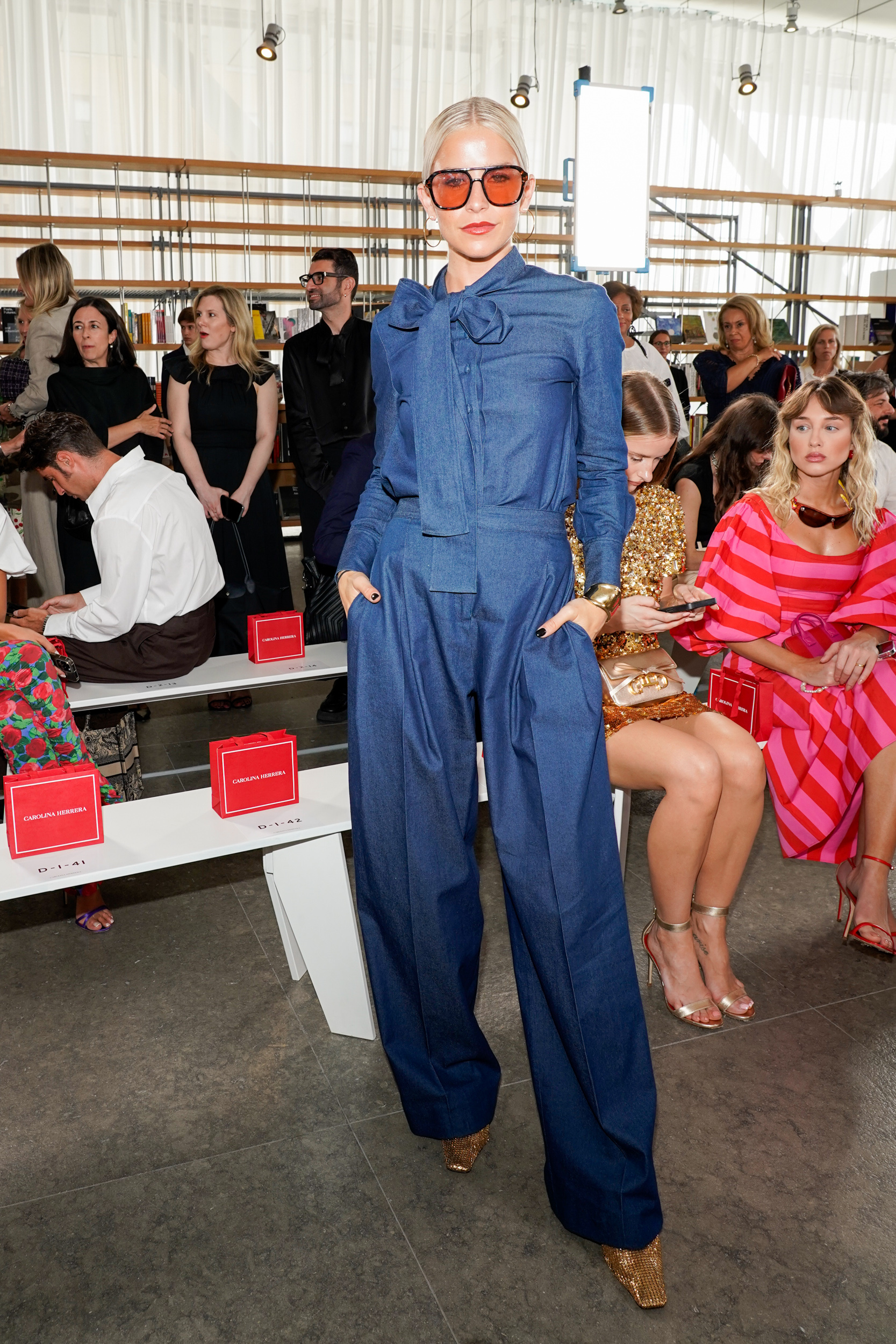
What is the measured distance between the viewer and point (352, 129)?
967 centimetres

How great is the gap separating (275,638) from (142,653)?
0.42 metres

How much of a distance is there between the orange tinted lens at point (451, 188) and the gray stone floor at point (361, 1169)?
148cm

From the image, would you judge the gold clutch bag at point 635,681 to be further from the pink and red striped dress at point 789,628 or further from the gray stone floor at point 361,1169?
the gray stone floor at point 361,1169

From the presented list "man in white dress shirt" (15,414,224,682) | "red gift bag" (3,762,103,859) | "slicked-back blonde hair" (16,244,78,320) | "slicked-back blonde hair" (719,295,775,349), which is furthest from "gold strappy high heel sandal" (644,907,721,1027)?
Result: "slicked-back blonde hair" (16,244,78,320)

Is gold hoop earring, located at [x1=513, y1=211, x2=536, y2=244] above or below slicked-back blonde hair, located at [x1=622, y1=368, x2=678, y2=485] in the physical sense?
above

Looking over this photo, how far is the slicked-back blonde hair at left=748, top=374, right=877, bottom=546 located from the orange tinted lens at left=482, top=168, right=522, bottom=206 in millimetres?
1394

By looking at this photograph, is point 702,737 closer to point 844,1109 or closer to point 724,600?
point 724,600

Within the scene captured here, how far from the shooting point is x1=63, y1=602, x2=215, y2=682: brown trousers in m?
2.96

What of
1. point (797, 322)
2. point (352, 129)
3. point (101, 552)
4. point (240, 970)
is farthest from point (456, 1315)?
point (797, 322)

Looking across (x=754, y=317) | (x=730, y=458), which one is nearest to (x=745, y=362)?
(x=754, y=317)

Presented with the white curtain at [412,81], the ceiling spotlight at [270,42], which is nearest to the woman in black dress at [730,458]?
the ceiling spotlight at [270,42]

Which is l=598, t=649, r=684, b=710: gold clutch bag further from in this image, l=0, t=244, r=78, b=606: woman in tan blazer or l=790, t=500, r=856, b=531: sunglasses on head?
l=0, t=244, r=78, b=606: woman in tan blazer

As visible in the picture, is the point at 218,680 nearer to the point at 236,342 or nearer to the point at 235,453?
the point at 235,453

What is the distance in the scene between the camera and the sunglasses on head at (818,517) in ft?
8.73
